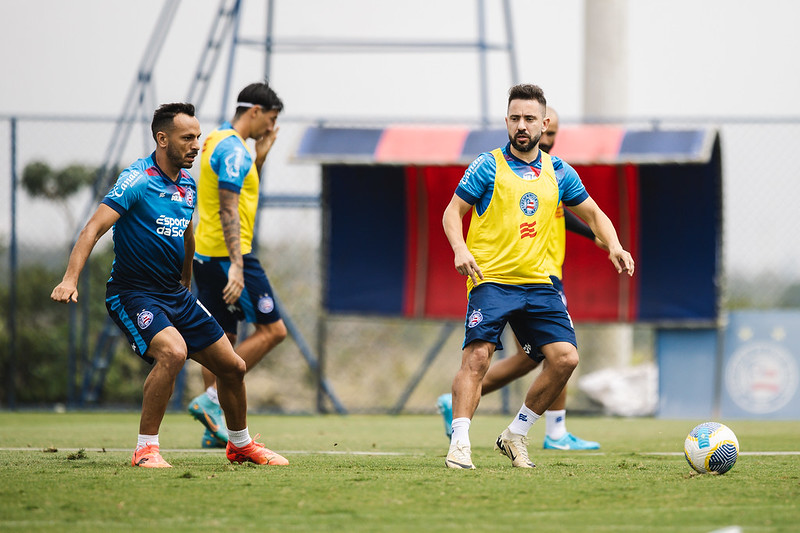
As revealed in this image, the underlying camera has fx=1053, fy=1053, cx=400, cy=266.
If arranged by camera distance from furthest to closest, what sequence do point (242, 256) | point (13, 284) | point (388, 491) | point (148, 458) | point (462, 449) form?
point (13, 284) → point (242, 256) → point (148, 458) → point (462, 449) → point (388, 491)

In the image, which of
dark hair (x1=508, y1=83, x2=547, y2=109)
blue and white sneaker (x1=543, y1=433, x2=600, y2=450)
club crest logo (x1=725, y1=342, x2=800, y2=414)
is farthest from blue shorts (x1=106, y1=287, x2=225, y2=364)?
club crest logo (x1=725, y1=342, x2=800, y2=414)

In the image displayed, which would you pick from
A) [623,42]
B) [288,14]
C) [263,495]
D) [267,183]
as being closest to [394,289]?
[267,183]

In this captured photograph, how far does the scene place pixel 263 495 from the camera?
4.35 meters

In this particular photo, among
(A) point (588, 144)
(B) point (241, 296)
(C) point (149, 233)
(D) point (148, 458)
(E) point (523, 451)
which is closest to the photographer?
(D) point (148, 458)

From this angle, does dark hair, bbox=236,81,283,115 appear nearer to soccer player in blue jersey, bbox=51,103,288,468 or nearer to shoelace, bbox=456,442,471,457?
soccer player in blue jersey, bbox=51,103,288,468

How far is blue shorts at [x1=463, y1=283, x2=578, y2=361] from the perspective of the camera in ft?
18.0

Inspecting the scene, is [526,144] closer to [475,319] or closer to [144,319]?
[475,319]

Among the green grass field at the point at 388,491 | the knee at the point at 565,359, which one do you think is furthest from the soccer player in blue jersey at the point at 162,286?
the knee at the point at 565,359

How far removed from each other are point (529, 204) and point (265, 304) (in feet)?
7.36

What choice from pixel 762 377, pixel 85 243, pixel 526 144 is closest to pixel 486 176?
pixel 526 144

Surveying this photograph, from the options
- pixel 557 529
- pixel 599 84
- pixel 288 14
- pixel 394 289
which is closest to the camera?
pixel 557 529

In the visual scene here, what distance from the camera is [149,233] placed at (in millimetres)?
5516

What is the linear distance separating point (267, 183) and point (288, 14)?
2957 millimetres

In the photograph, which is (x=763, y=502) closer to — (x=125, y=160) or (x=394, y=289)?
(x=394, y=289)
